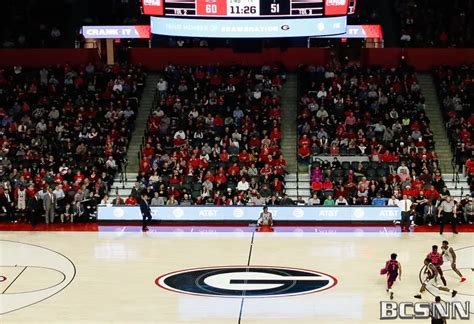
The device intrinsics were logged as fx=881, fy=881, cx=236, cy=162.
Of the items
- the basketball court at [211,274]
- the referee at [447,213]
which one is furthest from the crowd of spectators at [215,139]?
the referee at [447,213]

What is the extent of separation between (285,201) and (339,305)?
9250 millimetres

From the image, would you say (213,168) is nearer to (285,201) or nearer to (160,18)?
(285,201)

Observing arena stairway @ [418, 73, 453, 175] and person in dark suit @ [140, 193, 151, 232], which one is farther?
arena stairway @ [418, 73, 453, 175]

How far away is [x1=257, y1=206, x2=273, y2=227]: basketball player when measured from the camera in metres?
28.6

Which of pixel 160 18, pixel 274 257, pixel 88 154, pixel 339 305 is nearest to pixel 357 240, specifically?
pixel 274 257

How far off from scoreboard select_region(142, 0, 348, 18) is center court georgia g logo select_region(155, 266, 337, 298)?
6881 millimetres

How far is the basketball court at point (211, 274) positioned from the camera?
67.2 ft

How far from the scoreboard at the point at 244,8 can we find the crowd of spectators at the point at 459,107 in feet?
35.9

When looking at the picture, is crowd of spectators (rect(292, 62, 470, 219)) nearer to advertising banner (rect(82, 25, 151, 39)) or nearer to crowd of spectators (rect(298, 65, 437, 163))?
crowd of spectators (rect(298, 65, 437, 163))

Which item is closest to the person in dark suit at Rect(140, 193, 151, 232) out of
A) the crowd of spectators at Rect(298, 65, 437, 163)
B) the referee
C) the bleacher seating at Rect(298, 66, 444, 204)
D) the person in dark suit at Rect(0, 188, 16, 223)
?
the person in dark suit at Rect(0, 188, 16, 223)

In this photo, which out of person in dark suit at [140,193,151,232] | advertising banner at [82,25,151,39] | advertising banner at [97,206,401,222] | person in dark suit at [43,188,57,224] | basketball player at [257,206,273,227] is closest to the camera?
person in dark suit at [140,193,151,232]

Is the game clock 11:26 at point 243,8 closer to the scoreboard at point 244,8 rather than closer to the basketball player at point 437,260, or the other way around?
the scoreboard at point 244,8

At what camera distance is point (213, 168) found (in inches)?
1265

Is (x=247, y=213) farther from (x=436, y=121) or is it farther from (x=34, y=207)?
(x=436, y=121)
